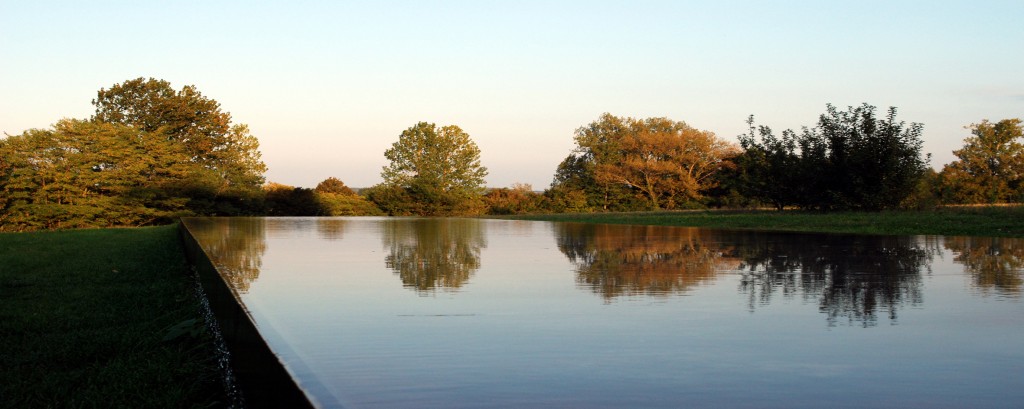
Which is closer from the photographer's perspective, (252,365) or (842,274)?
(252,365)

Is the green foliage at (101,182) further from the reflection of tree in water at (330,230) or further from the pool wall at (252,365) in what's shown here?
the pool wall at (252,365)

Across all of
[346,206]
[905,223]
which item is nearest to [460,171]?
[346,206]

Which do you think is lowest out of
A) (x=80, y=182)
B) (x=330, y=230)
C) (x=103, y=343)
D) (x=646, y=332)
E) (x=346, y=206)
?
(x=103, y=343)

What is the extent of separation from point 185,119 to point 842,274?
121ft

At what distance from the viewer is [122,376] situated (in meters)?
3.19

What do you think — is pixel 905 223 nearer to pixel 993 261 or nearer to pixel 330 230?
pixel 993 261

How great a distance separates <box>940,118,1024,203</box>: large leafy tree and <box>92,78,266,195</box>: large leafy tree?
33.1 metres

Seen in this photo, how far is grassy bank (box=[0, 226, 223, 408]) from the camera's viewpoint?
297 centimetres

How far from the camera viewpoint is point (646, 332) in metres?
3.07

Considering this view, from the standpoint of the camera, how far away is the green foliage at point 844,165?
54.2 feet

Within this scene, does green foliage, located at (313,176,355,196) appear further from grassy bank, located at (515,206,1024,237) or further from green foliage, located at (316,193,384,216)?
grassy bank, located at (515,206,1024,237)

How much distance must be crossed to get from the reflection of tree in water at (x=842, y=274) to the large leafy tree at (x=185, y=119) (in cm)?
3130

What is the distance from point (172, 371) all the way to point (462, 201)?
107 ft

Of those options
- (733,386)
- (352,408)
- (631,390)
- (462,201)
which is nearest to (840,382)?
(733,386)
